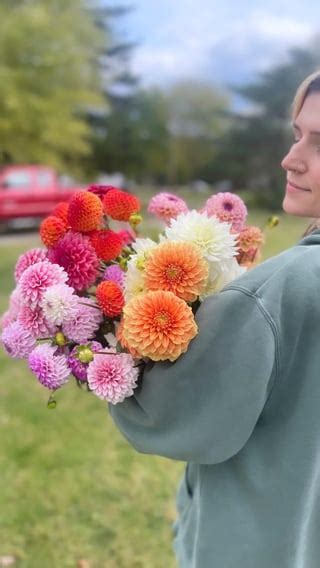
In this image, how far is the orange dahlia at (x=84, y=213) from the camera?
1.08 m

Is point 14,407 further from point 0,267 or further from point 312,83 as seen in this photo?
point 0,267

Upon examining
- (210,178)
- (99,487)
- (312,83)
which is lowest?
(210,178)

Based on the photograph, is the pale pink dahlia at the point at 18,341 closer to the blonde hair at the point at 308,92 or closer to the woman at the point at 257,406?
the woman at the point at 257,406

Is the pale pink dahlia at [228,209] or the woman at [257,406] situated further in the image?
the pale pink dahlia at [228,209]

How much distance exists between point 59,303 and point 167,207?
13.7 inches

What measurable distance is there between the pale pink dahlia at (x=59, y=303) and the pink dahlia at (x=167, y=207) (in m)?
0.30

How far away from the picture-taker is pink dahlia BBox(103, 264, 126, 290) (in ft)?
3.51

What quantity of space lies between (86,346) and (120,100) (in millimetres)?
23782

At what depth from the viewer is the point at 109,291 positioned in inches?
40.0

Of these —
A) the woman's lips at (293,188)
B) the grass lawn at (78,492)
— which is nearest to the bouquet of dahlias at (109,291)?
Result: the woman's lips at (293,188)

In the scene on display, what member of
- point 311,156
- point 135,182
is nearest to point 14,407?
point 311,156

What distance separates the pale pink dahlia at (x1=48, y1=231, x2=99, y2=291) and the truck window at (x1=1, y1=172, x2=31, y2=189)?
11615 millimetres

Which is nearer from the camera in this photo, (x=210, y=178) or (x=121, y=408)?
(x=121, y=408)

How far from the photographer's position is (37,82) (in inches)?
286
